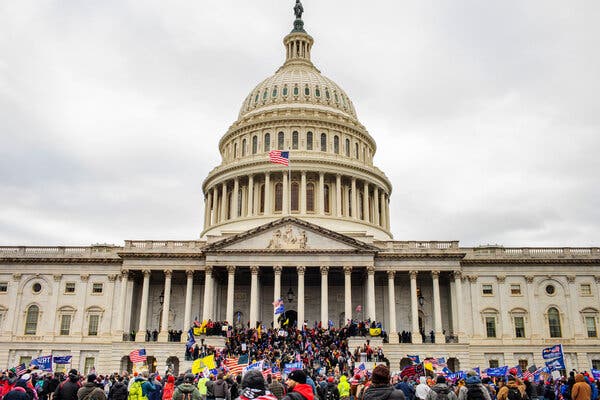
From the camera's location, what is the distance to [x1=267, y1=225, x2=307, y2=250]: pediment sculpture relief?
5697 centimetres

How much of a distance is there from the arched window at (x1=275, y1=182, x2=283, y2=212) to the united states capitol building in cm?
1089

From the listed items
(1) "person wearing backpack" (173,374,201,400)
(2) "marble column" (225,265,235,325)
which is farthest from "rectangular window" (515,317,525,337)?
(1) "person wearing backpack" (173,374,201,400)

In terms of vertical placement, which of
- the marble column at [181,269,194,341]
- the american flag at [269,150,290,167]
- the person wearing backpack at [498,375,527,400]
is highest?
the american flag at [269,150,290,167]

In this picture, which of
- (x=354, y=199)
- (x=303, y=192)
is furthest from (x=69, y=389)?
(x=354, y=199)

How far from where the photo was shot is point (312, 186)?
73562 mm

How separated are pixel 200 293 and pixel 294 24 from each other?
5151cm

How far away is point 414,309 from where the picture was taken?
5706 centimetres

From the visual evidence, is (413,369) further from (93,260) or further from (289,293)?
(93,260)

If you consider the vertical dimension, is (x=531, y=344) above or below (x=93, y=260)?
below

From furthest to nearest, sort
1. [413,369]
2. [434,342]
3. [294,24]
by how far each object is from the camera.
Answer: [294,24]
[434,342]
[413,369]

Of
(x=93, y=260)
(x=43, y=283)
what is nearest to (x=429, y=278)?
(x=93, y=260)

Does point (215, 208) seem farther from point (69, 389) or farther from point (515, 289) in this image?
point (69, 389)

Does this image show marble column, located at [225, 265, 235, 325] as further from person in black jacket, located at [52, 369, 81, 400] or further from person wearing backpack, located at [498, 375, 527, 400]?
person wearing backpack, located at [498, 375, 527, 400]

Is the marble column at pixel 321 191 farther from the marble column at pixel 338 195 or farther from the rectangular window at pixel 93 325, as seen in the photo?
the rectangular window at pixel 93 325
